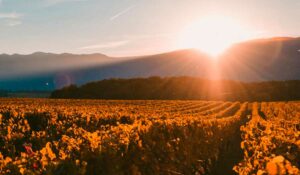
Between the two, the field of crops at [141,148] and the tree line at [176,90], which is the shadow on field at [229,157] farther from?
the tree line at [176,90]

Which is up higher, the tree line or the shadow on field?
the tree line

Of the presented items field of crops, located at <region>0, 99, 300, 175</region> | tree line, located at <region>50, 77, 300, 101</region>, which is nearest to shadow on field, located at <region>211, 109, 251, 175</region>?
field of crops, located at <region>0, 99, 300, 175</region>

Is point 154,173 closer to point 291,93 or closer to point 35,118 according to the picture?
point 35,118

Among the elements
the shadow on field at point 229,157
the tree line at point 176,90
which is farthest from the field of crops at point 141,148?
the tree line at point 176,90

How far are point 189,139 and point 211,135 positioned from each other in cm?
381

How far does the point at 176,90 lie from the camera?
130 metres

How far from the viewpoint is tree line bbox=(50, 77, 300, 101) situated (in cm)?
12581

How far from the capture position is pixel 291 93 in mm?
131750

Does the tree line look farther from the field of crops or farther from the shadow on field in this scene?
the field of crops

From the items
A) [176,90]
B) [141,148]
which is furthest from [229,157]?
[176,90]

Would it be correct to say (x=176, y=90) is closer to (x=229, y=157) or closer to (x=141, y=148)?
(x=229, y=157)

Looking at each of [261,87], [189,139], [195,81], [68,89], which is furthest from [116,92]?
[189,139]

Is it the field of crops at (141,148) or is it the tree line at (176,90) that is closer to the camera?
the field of crops at (141,148)

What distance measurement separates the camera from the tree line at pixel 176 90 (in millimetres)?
125812
